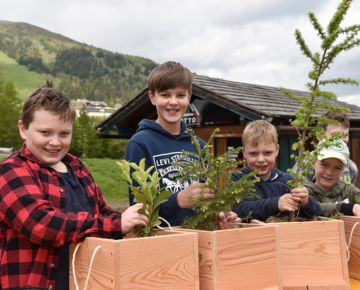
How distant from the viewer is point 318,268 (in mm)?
2008

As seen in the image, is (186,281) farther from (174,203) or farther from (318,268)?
(318,268)

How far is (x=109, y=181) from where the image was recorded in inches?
830

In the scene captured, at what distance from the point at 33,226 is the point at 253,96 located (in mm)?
9212

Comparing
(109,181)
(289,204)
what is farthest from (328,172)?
(109,181)

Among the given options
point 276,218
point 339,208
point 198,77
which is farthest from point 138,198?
point 198,77

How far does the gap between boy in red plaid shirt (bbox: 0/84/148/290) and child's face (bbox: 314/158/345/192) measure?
4.51 feet

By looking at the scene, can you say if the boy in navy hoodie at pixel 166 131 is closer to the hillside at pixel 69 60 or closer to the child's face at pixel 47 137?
the child's face at pixel 47 137

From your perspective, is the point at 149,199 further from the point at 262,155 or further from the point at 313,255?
the point at 262,155

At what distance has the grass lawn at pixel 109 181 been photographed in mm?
19362

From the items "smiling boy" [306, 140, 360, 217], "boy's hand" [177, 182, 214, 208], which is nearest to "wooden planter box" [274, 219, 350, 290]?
"boy's hand" [177, 182, 214, 208]

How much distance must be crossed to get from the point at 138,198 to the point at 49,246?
39 centimetres

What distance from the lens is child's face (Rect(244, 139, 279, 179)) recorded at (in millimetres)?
2594

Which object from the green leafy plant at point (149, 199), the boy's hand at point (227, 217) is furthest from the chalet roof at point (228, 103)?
the green leafy plant at point (149, 199)

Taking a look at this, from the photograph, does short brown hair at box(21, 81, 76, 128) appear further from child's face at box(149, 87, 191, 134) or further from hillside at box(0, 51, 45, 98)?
hillside at box(0, 51, 45, 98)
